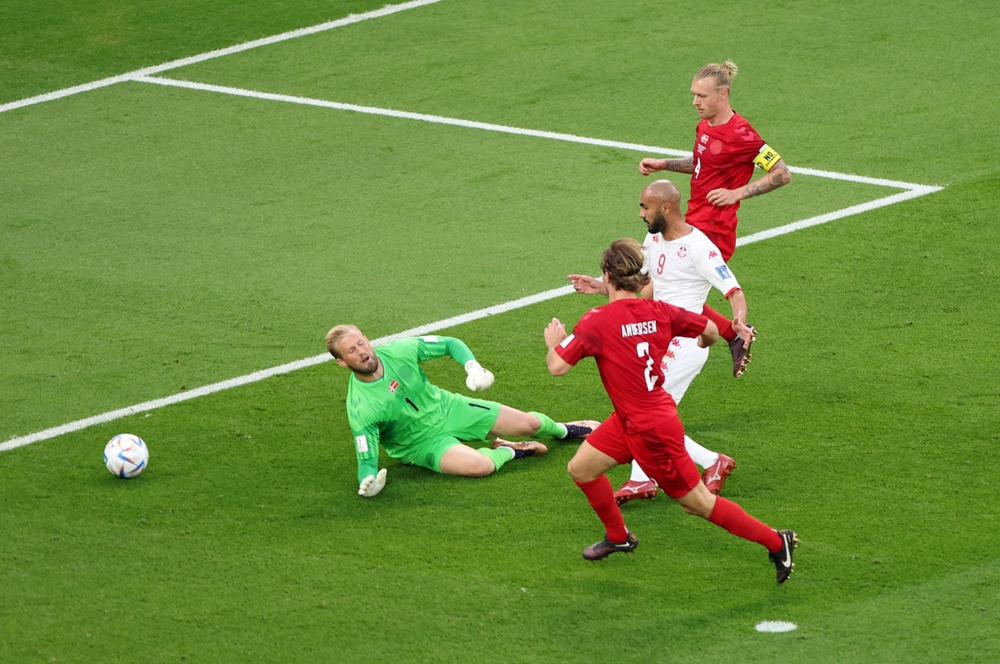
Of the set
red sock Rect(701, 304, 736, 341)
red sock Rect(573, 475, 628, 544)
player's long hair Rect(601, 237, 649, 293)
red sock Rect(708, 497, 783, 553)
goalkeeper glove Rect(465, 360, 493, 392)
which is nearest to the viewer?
player's long hair Rect(601, 237, 649, 293)

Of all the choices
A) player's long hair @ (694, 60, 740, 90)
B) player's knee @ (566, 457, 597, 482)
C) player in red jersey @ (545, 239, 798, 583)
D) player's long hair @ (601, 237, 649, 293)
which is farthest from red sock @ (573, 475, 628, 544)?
player's long hair @ (694, 60, 740, 90)

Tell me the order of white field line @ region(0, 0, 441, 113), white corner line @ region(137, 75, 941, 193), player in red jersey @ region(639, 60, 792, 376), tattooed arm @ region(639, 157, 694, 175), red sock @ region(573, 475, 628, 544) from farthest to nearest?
white field line @ region(0, 0, 441, 113) < white corner line @ region(137, 75, 941, 193) < tattooed arm @ region(639, 157, 694, 175) < player in red jersey @ region(639, 60, 792, 376) < red sock @ region(573, 475, 628, 544)

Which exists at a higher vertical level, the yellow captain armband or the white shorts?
the yellow captain armband

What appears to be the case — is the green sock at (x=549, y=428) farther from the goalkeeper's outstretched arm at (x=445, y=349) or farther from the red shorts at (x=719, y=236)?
the red shorts at (x=719, y=236)

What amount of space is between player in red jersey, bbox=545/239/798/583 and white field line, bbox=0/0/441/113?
41.3 ft

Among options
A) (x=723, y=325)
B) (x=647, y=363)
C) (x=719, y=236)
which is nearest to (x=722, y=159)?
(x=719, y=236)

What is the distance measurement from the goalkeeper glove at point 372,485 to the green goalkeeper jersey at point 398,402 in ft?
0.20

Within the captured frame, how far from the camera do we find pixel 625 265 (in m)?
7.55

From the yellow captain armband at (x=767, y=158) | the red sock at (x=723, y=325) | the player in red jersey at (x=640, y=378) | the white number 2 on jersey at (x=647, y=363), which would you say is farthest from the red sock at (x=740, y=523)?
the yellow captain armband at (x=767, y=158)

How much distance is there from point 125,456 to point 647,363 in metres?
3.82

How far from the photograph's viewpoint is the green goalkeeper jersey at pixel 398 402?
29.8 ft

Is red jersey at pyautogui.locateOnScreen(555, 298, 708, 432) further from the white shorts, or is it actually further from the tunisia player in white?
the white shorts

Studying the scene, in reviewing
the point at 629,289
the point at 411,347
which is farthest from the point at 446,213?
the point at 629,289

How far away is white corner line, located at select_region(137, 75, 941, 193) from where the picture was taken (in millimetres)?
14445
